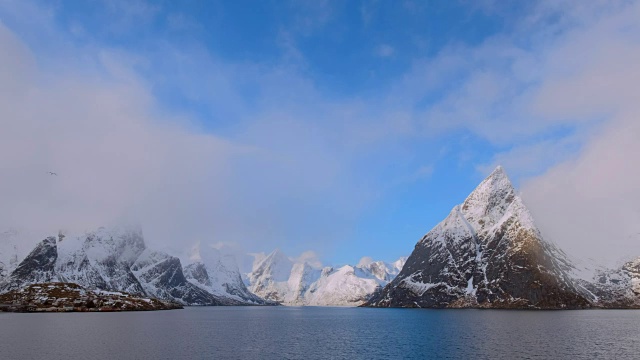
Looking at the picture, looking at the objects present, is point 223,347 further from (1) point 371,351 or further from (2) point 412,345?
(2) point 412,345

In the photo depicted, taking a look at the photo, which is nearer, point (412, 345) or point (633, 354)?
point (633, 354)

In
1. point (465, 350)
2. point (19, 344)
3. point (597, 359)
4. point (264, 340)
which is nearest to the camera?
point (597, 359)

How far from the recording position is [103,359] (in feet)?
302

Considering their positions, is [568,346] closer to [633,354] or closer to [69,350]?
[633,354]

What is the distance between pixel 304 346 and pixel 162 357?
120ft

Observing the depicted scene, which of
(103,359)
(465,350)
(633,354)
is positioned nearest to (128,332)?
(103,359)

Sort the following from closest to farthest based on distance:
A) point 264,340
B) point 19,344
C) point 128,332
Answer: point 19,344
point 264,340
point 128,332

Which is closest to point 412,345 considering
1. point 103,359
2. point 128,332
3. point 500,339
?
point 500,339

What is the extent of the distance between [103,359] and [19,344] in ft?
119

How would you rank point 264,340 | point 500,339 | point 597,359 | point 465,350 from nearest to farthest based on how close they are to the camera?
point 597,359, point 465,350, point 500,339, point 264,340

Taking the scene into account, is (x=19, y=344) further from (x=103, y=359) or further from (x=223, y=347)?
(x=223, y=347)

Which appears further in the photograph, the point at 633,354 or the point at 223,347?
the point at 223,347

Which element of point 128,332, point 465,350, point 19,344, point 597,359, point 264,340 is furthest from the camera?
point 128,332

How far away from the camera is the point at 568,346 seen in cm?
10819
